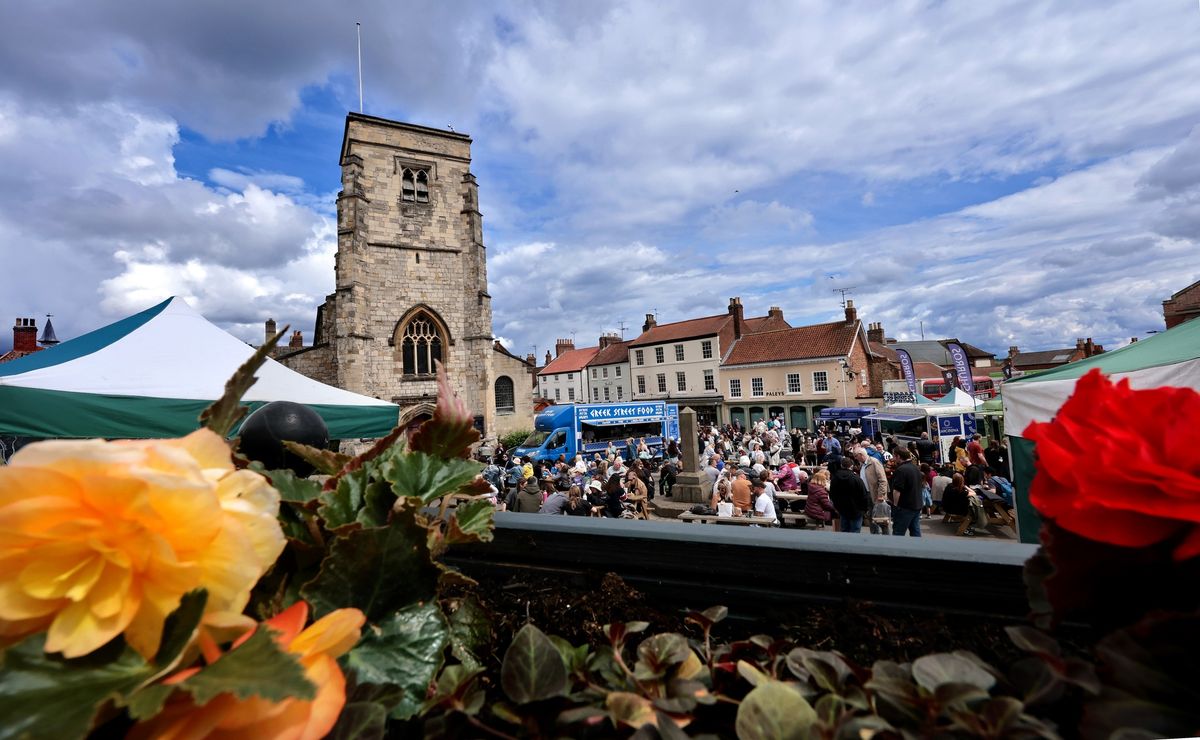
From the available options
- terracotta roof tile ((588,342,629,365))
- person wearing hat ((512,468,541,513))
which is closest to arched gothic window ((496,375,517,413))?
person wearing hat ((512,468,541,513))

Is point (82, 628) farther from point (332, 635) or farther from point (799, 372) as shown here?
point (799, 372)

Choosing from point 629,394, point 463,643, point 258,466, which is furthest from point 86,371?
point 629,394

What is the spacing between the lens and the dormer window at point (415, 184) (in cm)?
2294

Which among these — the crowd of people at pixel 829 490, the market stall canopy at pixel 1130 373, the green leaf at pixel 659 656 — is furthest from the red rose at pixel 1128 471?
the crowd of people at pixel 829 490

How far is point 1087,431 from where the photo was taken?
25.5 inches

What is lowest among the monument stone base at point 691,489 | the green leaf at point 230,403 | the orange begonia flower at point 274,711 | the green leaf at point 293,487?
the monument stone base at point 691,489

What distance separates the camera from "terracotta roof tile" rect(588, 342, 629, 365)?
4633 centimetres

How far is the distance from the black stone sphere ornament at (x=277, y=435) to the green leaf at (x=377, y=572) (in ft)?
2.47

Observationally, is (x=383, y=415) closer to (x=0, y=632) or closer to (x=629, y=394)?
(x=0, y=632)

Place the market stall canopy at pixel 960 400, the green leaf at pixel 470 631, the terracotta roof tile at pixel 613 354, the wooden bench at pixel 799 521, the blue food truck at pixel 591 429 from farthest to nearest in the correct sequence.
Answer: the terracotta roof tile at pixel 613 354 → the blue food truck at pixel 591 429 → the market stall canopy at pixel 960 400 → the wooden bench at pixel 799 521 → the green leaf at pixel 470 631

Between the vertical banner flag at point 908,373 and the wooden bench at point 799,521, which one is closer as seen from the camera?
the wooden bench at point 799,521

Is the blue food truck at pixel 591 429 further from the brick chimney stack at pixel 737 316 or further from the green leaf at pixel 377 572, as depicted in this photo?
the green leaf at pixel 377 572

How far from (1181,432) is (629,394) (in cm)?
4483

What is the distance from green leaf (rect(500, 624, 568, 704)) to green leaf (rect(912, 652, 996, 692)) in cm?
46
